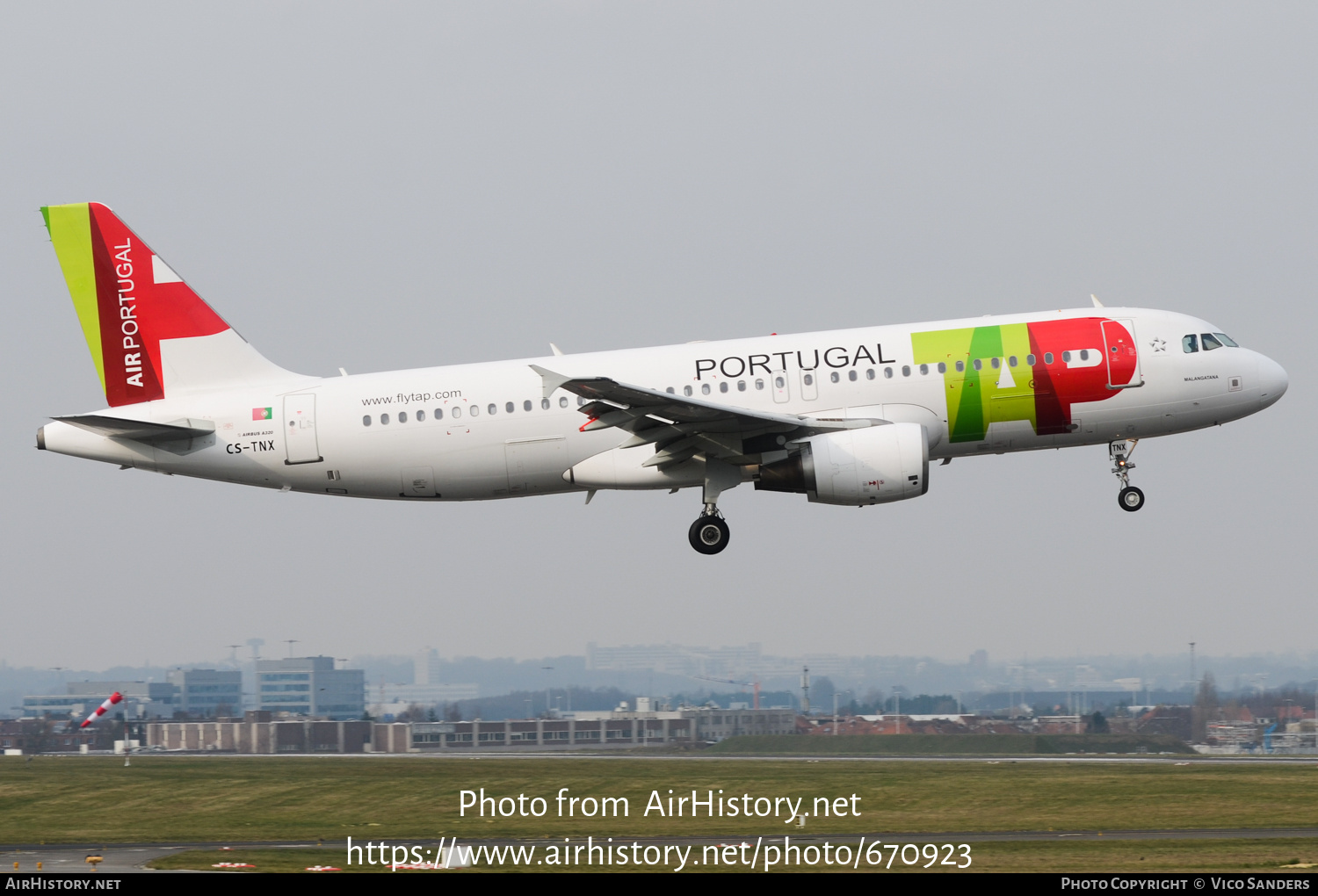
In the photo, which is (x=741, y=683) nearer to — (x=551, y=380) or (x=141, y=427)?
(x=141, y=427)

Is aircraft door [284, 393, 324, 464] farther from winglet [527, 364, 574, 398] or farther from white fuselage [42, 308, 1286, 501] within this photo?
winglet [527, 364, 574, 398]

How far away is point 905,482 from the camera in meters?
32.8

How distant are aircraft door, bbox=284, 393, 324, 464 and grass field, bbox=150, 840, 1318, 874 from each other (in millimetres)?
10475

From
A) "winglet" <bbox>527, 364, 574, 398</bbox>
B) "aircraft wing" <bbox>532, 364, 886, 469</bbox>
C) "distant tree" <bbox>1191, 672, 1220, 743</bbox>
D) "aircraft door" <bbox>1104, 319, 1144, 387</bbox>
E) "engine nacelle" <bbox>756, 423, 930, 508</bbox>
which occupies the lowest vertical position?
"distant tree" <bbox>1191, 672, 1220, 743</bbox>

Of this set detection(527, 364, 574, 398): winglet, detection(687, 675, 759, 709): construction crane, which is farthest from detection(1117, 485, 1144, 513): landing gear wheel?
detection(687, 675, 759, 709): construction crane

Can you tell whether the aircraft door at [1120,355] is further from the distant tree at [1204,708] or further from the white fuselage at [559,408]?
the distant tree at [1204,708]

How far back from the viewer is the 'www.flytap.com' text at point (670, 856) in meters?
24.9

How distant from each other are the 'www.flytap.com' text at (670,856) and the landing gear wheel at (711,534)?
351 inches

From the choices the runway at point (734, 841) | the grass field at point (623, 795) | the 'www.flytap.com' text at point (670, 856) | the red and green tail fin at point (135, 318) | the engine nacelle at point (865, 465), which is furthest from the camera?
the red and green tail fin at point (135, 318)

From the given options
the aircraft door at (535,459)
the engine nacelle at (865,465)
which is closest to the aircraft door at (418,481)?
the aircraft door at (535,459)

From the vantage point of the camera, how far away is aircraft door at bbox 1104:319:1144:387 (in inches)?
1351

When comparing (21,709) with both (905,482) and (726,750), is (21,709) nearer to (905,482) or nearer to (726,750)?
(726,750)

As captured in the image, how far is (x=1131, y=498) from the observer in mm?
36125

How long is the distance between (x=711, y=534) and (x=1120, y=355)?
10474mm
